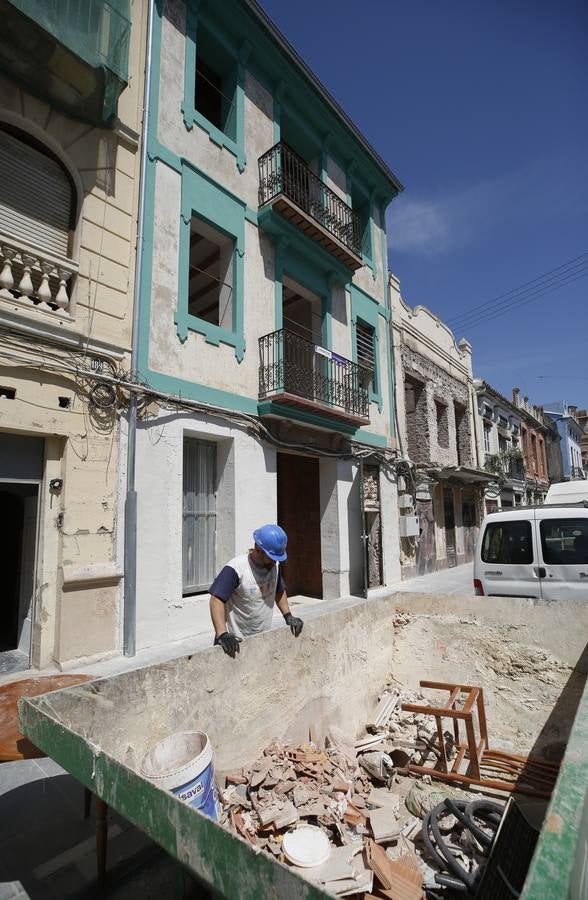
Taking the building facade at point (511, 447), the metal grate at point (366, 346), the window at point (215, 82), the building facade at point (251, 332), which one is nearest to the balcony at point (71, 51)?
the building facade at point (251, 332)

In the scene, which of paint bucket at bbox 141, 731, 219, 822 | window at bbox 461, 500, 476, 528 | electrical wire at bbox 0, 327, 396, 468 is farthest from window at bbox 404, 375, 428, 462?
paint bucket at bbox 141, 731, 219, 822

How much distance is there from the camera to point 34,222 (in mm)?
5578

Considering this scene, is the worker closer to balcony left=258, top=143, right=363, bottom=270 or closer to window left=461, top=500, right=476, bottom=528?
balcony left=258, top=143, right=363, bottom=270

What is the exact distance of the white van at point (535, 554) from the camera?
5910 mm

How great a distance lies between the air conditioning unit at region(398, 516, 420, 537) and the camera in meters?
11.8

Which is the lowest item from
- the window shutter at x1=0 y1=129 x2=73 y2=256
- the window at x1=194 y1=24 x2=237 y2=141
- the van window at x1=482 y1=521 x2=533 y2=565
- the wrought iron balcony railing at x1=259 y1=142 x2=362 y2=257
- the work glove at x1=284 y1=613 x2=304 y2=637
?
the work glove at x1=284 y1=613 x2=304 y2=637

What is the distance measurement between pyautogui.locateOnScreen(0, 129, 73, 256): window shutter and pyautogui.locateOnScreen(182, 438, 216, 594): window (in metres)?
3.37

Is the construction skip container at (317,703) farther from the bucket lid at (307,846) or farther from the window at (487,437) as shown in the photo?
the window at (487,437)

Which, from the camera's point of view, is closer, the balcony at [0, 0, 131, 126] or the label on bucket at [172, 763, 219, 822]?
the label on bucket at [172, 763, 219, 822]

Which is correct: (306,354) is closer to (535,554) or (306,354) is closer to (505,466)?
(535,554)

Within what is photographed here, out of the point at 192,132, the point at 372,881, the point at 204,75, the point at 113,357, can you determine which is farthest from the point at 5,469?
the point at 204,75

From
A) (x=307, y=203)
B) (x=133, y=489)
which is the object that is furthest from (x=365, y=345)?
(x=133, y=489)

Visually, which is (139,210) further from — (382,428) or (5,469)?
(382,428)

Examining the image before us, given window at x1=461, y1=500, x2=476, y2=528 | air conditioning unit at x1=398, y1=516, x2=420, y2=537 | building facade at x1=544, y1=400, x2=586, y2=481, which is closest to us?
air conditioning unit at x1=398, y1=516, x2=420, y2=537
